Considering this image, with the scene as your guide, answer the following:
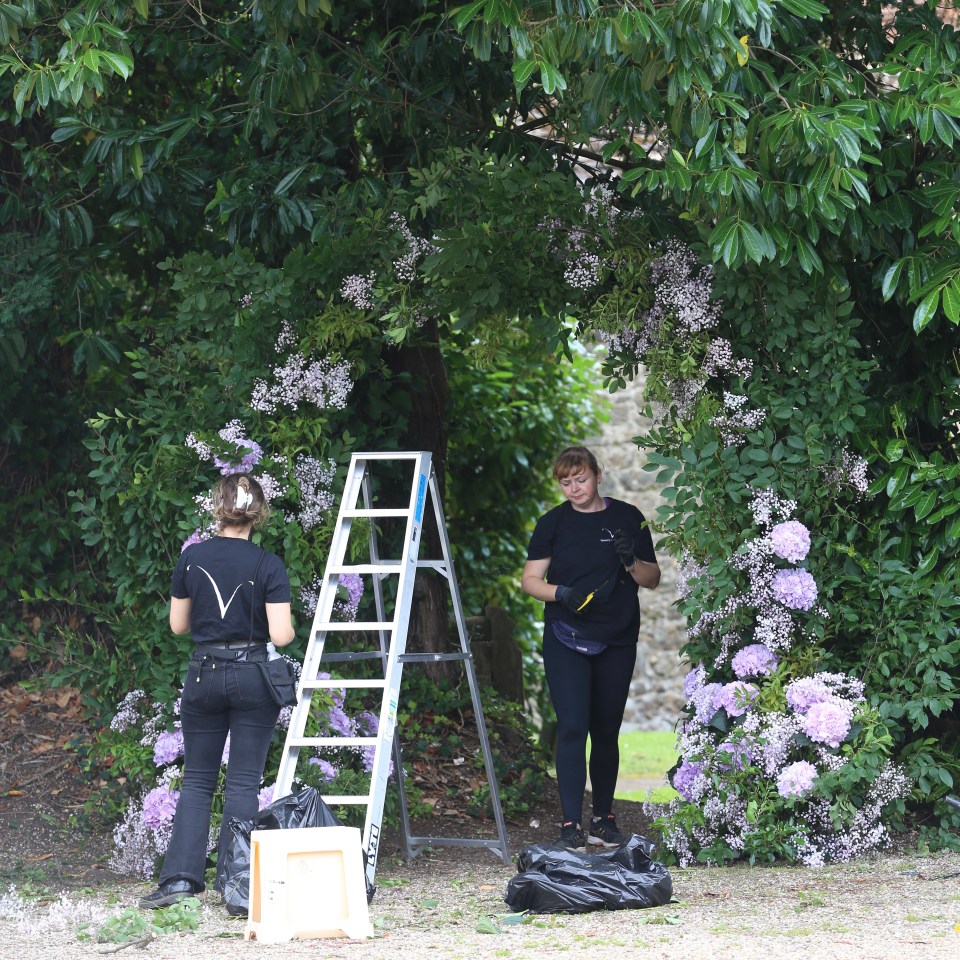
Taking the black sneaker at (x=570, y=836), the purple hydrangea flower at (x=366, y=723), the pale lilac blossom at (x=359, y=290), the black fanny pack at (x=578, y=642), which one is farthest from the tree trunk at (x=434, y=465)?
the black sneaker at (x=570, y=836)

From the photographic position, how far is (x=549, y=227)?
548 centimetres

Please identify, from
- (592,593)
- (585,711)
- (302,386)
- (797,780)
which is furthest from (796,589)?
(302,386)

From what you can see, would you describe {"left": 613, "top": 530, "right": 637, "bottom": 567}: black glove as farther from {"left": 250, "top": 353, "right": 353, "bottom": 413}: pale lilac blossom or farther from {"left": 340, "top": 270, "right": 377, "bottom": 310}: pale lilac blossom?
{"left": 340, "top": 270, "right": 377, "bottom": 310}: pale lilac blossom

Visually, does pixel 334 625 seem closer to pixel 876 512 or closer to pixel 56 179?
pixel 876 512

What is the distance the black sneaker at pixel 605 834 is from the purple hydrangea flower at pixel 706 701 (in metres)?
0.64

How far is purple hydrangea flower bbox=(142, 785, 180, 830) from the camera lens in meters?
5.36

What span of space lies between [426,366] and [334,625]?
2522 millimetres

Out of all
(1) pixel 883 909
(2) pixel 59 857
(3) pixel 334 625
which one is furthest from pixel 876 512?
(2) pixel 59 857

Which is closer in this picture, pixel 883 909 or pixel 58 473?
pixel 883 909

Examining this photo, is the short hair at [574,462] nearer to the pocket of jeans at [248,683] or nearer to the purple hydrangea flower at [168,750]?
the pocket of jeans at [248,683]

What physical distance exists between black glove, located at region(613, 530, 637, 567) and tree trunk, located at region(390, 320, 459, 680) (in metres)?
2.00

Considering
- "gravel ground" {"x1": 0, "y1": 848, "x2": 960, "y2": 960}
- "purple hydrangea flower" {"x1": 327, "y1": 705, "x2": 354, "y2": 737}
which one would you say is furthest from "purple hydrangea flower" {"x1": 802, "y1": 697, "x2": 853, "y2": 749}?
"purple hydrangea flower" {"x1": 327, "y1": 705, "x2": 354, "y2": 737}

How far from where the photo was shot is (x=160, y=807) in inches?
211

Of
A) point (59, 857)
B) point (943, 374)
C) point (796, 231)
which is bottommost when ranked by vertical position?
point (59, 857)
